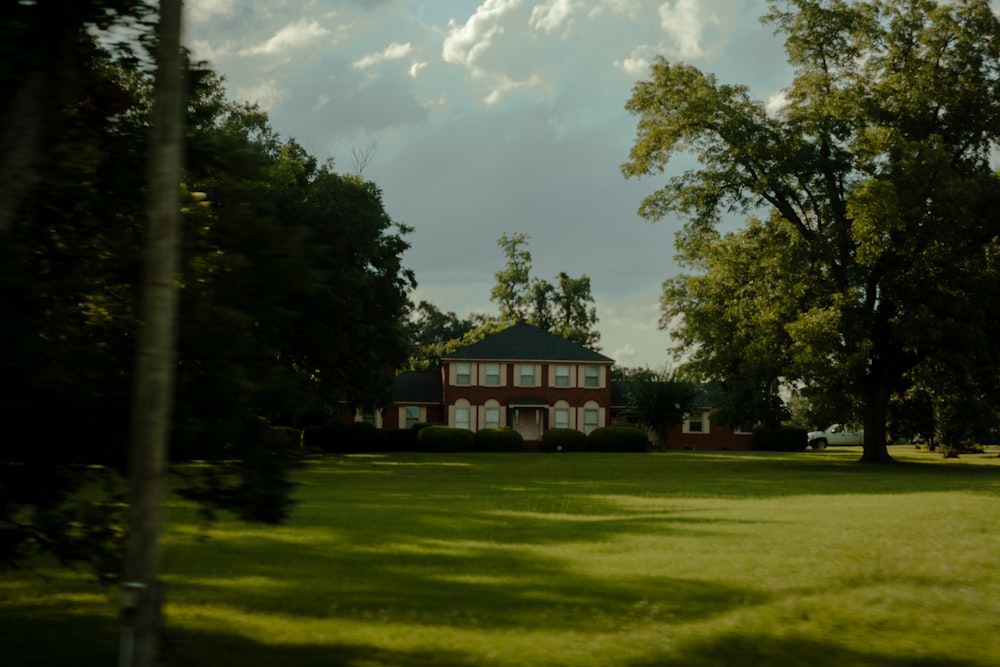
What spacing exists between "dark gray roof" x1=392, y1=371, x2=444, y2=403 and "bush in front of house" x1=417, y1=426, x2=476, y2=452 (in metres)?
11.8

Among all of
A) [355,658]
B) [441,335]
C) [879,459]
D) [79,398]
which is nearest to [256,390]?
[79,398]

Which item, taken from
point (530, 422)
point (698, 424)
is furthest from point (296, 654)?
point (698, 424)

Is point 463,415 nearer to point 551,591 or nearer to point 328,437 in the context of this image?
point 328,437

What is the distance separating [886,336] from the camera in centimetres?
3903

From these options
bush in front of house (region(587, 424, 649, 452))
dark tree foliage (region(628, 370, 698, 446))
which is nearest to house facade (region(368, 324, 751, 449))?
dark tree foliage (region(628, 370, 698, 446))

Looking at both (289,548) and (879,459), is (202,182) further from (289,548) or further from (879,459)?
(879,459)

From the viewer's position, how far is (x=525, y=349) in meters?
65.7

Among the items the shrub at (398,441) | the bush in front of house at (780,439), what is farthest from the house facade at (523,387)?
the shrub at (398,441)

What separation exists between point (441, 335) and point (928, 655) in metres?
98.8

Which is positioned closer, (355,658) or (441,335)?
(355,658)

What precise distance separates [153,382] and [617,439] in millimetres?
53069

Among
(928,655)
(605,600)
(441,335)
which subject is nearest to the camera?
(928,655)

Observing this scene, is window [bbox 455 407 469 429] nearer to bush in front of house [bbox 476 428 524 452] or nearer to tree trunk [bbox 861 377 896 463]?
bush in front of house [bbox 476 428 524 452]

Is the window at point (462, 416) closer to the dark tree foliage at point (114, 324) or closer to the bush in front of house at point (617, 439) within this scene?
the bush in front of house at point (617, 439)
